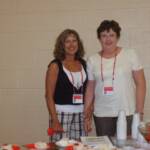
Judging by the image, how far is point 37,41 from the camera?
3148 millimetres

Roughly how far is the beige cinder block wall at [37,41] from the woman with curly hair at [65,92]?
581 millimetres

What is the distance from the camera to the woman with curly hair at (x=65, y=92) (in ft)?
8.11

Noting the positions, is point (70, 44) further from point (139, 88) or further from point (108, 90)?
point (139, 88)

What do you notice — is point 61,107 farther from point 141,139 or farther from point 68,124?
point 141,139

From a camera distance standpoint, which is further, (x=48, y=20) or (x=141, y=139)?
(x=48, y=20)

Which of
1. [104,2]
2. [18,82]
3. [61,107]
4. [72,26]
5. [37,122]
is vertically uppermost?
[104,2]

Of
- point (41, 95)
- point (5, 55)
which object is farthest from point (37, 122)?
point (5, 55)

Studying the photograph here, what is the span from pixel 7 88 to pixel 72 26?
0.90 m

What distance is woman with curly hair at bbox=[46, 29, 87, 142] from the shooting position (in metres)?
2.47

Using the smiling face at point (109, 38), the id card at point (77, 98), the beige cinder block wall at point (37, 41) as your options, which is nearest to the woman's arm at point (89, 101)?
the id card at point (77, 98)

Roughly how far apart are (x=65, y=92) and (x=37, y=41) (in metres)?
0.87

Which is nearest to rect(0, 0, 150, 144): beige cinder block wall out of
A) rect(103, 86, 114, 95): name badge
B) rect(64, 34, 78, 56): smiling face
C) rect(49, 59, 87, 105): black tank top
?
rect(64, 34, 78, 56): smiling face

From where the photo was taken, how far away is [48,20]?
3.12 metres

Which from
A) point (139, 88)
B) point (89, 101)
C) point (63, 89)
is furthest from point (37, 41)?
point (139, 88)
